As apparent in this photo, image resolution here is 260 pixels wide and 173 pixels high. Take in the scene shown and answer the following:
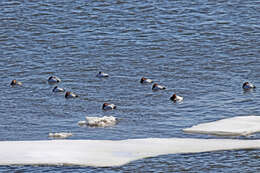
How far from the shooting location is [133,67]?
47.8 metres

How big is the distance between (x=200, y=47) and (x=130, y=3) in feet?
36.3

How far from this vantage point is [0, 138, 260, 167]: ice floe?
29.7m

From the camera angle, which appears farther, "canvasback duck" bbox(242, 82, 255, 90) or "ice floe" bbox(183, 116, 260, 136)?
"canvasback duck" bbox(242, 82, 255, 90)

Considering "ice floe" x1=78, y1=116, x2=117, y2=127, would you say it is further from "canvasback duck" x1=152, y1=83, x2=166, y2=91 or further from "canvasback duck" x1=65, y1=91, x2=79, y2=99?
"canvasback duck" x1=152, y1=83, x2=166, y2=91

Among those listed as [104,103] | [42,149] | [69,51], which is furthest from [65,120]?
[69,51]

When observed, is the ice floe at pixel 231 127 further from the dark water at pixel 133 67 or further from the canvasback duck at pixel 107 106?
the canvasback duck at pixel 107 106

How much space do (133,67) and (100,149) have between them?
17.1m

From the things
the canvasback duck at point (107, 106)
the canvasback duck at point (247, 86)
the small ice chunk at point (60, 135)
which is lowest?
the small ice chunk at point (60, 135)

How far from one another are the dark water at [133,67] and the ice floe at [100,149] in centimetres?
57

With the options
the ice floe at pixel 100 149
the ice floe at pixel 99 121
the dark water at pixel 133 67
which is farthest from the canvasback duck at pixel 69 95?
the ice floe at pixel 100 149

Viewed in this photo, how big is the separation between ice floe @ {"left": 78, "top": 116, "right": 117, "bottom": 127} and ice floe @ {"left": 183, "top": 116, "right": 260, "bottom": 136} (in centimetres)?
385

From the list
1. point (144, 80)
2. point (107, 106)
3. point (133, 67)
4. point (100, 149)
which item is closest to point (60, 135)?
point (100, 149)

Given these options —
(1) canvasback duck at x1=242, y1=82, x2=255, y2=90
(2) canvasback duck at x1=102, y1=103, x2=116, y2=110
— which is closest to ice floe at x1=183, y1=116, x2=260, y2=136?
(2) canvasback duck at x1=102, y1=103, x2=116, y2=110

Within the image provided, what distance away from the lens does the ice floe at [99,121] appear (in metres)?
35.5
